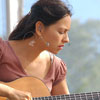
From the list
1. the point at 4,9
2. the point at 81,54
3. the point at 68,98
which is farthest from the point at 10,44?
the point at 81,54

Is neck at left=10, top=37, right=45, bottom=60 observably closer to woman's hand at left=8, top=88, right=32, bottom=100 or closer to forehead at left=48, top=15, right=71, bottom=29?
forehead at left=48, top=15, right=71, bottom=29

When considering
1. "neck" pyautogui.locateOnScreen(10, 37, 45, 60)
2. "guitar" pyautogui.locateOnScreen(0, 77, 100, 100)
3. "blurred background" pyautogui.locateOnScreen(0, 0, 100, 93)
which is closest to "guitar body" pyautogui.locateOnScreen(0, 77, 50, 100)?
"guitar" pyautogui.locateOnScreen(0, 77, 100, 100)

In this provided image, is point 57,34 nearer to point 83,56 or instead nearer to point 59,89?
point 59,89

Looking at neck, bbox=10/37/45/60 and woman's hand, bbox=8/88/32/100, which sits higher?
neck, bbox=10/37/45/60

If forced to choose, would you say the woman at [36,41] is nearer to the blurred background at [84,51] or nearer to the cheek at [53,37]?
the cheek at [53,37]

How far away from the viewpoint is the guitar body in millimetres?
1269

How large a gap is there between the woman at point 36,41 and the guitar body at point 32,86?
3 centimetres

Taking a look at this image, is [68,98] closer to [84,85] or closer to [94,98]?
[94,98]

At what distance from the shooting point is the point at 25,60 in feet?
4.38

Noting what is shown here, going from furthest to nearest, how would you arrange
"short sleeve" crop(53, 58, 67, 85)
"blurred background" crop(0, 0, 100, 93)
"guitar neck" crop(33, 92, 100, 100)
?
"blurred background" crop(0, 0, 100, 93), "short sleeve" crop(53, 58, 67, 85), "guitar neck" crop(33, 92, 100, 100)

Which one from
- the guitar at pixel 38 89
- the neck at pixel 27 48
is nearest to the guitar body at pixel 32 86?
the guitar at pixel 38 89

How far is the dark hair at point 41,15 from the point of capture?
129 centimetres

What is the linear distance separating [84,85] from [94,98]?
853 mm

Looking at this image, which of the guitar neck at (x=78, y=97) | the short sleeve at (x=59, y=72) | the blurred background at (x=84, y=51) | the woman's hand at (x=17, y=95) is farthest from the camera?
the blurred background at (x=84, y=51)
